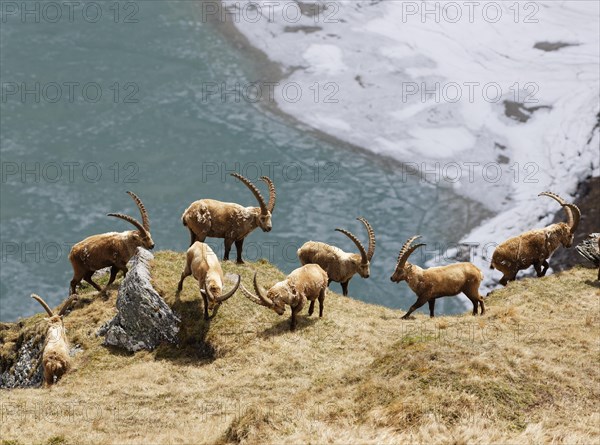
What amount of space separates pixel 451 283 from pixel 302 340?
21.1ft

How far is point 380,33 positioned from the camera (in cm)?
10406

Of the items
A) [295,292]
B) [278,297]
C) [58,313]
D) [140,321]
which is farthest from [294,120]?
[278,297]

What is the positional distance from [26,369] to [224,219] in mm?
9044

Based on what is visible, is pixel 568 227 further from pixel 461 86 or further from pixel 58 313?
pixel 461 86

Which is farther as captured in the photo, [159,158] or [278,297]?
[159,158]

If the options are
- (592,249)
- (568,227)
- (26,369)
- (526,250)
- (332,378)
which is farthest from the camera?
(592,249)

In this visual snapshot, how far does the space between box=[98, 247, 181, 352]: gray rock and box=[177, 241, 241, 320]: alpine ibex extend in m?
1.33

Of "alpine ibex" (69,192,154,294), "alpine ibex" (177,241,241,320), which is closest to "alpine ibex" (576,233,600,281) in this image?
"alpine ibex" (177,241,241,320)

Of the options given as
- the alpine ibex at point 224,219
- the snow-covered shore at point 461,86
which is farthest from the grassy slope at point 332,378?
the snow-covered shore at point 461,86

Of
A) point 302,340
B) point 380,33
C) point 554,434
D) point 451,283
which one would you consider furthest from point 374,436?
point 380,33

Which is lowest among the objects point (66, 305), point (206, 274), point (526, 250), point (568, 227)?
point (66, 305)

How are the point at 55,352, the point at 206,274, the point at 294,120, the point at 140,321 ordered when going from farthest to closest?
1. the point at 294,120
2. the point at 140,321
3. the point at 206,274
4. the point at 55,352

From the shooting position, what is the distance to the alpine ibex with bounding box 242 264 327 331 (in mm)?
27906

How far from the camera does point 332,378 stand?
80.4 feet
